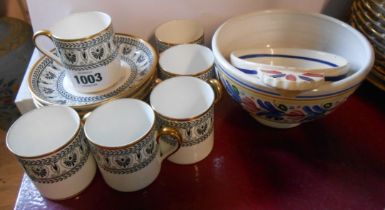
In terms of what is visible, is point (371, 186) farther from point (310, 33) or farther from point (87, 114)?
point (87, 114)

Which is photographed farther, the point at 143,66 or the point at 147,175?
the point at 143,66

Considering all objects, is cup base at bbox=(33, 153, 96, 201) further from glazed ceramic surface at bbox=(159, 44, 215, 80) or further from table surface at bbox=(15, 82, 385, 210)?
glazed ceramic surface at bbox=(159, 44, 215, 80)

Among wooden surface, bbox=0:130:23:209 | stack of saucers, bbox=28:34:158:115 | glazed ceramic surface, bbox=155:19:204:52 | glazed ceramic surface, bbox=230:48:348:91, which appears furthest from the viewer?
wooden surface, bbox=0:130:23:209

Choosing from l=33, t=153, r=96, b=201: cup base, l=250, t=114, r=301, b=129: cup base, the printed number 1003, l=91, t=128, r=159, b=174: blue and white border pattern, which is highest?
the printed number 1003

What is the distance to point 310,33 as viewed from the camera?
0.51 metres

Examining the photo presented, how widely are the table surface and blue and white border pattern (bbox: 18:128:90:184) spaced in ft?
0.15

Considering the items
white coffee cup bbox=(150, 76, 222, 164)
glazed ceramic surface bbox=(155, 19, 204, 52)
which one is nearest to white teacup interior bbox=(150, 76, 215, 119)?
white coffee cup bbox=(150, 76, 222, 164)

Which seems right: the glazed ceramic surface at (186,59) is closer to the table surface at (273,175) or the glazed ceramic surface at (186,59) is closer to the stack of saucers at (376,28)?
the table surface at (273,175)

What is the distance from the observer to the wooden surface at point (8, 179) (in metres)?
1.02

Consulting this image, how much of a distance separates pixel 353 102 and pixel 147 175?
1.13 ft

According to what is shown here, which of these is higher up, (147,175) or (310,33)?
(310,33)

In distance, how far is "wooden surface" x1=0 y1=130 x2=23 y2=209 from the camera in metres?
1.02

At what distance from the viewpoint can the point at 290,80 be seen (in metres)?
0.36

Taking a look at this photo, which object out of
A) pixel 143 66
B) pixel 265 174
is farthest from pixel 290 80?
pixel 143 66
